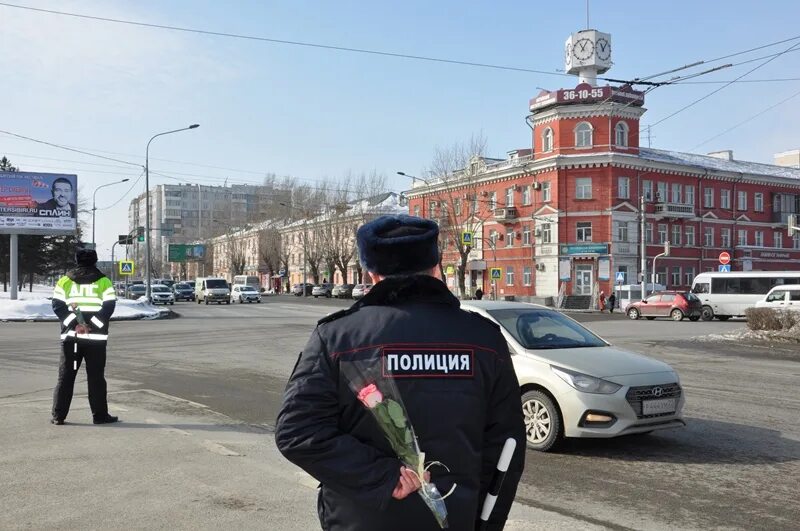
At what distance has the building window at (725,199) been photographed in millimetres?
58531

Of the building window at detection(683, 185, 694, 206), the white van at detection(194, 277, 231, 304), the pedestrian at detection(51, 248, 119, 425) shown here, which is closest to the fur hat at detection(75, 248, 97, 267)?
the pedestrian at detection(51, 248, 119, 425)

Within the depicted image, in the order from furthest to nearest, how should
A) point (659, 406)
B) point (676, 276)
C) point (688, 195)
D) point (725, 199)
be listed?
1. point (725, 199)
2. point (688, 195)
3. point (676, 276)
4. point (659, 406)

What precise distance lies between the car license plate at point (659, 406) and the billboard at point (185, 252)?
8187 cm

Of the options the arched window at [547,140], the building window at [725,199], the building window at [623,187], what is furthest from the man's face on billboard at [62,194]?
the building window at [725,199]

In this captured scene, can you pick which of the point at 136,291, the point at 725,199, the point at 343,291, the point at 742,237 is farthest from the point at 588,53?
the point at 136,291

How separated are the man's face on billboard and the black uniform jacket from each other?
121 ft

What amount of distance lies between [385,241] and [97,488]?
13.5 ft

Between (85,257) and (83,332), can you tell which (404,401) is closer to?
(83,332)

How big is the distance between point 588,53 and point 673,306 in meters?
23.4

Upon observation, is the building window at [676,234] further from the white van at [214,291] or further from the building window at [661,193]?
the white van at [214,291]

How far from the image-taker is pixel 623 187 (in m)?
51.7

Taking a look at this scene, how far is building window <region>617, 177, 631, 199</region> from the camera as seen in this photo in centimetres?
5144

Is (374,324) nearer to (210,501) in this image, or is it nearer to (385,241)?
(385,241)

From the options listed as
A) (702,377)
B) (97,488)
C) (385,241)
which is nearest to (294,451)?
(385,241)
